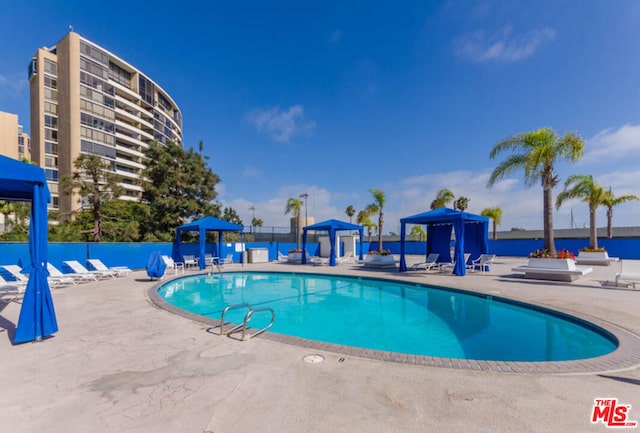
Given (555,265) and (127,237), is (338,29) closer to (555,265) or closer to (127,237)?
(555,265)

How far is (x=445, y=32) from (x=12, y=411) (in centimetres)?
1534

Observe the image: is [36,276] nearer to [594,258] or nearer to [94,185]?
[94,185]

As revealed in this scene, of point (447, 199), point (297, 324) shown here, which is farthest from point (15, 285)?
point (447, 199)

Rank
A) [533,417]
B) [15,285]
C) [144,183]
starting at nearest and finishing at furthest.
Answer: [533,417] < [15,285] < [144,183]

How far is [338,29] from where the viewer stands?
12.3 meters

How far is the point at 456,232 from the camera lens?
11977 millimetres

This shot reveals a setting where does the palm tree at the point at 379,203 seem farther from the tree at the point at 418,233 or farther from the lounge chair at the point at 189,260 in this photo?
the lounge chair at the point at 189,260

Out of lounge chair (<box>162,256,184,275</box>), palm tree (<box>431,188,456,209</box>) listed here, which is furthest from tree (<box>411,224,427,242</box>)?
lounge chair (<box>162,256,184,275</box>)

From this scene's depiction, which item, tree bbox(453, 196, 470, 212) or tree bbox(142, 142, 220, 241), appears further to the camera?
tree bbox(453, 196, 470, 212)

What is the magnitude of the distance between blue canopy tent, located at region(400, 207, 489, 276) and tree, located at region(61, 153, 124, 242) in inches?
685

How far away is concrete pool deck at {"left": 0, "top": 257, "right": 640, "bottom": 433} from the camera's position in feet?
7.57

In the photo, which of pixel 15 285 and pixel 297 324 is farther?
pixel 15 285

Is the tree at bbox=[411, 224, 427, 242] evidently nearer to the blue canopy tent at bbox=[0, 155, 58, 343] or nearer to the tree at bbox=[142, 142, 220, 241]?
the tree at bbox=[142, 142, 220, 241]

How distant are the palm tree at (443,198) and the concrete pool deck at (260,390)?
22.4 m
